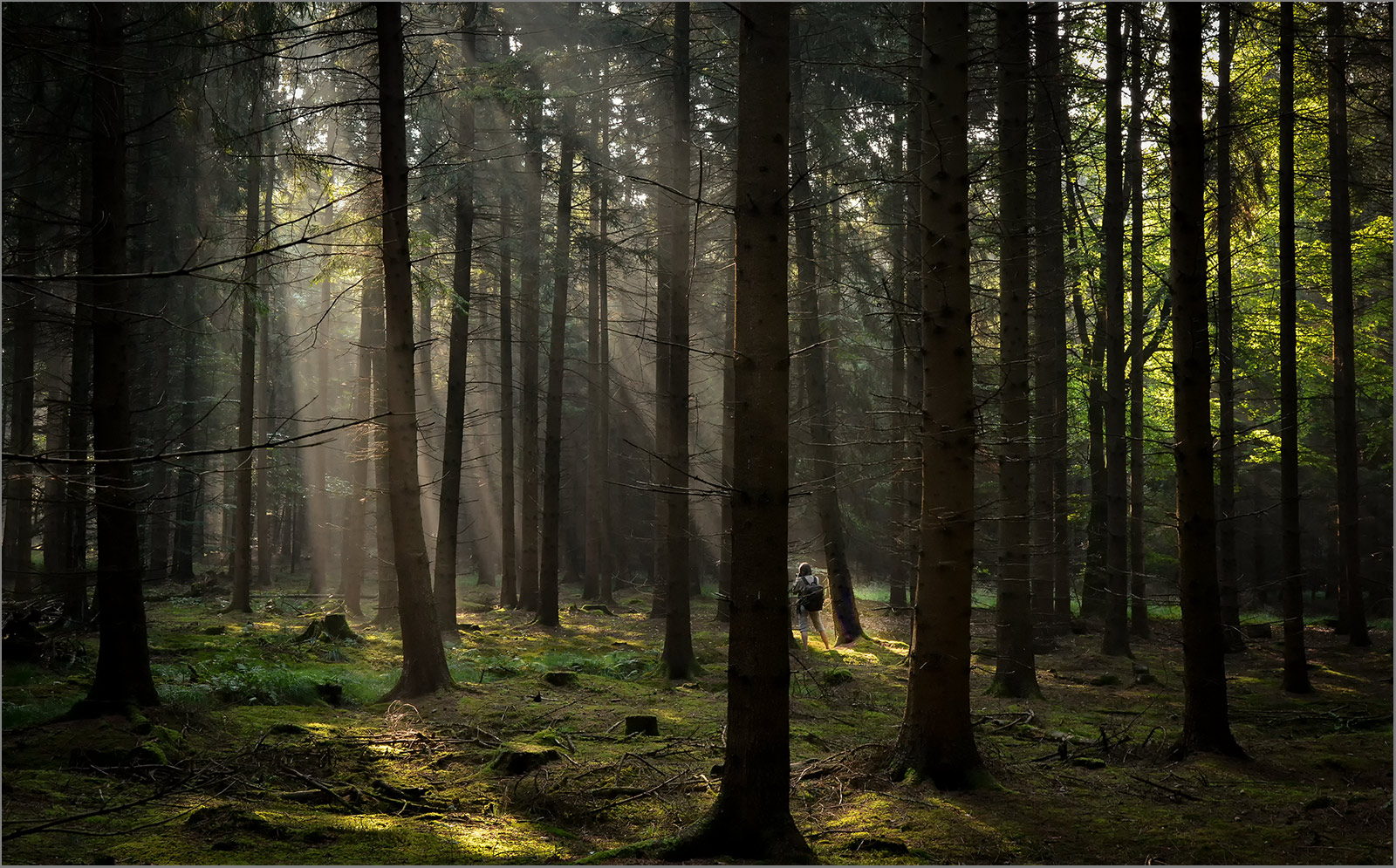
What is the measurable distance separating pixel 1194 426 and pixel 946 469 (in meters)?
2.55

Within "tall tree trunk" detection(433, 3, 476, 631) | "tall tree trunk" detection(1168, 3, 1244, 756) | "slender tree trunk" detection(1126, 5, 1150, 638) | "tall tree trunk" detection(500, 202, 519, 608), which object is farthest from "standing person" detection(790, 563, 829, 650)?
"tall tree trunk" detection(1168, 3, 1244, 756)

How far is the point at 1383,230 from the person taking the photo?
18562 millimetres

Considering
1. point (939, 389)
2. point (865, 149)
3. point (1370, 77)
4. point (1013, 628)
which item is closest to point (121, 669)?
point (939, 389)

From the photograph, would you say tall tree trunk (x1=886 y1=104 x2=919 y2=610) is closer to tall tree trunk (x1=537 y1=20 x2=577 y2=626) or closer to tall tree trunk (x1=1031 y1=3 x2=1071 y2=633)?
tall tree trunk (x1=1031 y1=3 x2=1071 y2=633)

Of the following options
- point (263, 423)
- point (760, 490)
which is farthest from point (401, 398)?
point (263, 423)

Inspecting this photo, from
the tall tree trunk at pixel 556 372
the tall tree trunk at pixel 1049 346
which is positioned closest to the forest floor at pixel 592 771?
the tall tree trunk at pixel 1049 346

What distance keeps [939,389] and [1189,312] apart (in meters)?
2.68

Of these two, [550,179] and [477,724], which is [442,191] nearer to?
[550,179]

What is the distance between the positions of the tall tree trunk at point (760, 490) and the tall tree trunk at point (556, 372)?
41.3 ft

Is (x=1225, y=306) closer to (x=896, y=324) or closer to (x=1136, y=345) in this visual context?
(x=1136, y=345)

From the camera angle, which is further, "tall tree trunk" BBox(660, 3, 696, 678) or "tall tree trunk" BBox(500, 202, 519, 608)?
"tall tree trunk" BBox(500, 202, 519, 608)

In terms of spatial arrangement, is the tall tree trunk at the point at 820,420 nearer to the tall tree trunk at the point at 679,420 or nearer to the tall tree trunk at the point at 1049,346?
the tall tree trunk at the point at 1049,346

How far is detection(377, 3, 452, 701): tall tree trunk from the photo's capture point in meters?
10.0

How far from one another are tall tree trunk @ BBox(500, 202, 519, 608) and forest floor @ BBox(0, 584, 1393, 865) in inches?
330
